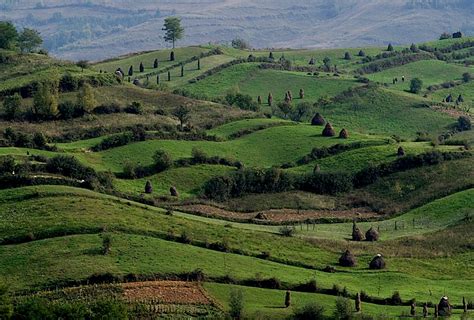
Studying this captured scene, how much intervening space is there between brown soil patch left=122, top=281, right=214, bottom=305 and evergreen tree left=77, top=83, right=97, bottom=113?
2924 inches

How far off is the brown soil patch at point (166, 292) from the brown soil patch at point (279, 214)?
97.4 feet

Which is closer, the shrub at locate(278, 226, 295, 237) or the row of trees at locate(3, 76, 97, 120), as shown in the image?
the shrub at locate(278, 226, 295, 237)

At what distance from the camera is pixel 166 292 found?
73.5 metres

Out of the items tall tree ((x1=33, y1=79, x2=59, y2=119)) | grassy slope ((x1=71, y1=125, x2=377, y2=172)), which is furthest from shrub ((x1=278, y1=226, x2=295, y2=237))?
tall tree ((x1=33, y1=79, x2=59, y2=119))

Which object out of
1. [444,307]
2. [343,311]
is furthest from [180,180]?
[343,311]

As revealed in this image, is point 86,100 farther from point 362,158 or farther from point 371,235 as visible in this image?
point 371,235

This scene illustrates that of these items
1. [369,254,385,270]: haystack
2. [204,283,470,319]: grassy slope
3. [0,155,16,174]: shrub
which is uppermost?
[0,155,16,174]: shrub

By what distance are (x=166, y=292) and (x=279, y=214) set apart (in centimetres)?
3815

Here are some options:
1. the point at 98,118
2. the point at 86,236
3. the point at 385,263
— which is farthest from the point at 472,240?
the point at 98,118

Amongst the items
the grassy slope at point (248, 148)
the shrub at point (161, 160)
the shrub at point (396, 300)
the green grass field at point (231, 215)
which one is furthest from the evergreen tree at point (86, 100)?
the shrub at point (396, 300)

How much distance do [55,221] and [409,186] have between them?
47574 millimetres

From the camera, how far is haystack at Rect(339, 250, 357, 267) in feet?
290

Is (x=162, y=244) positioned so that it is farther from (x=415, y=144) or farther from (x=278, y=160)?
(x=415, y=144)

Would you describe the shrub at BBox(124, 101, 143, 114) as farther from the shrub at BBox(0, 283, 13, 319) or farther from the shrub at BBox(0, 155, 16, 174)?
the shrub at BBox(0, 283, 13, 319)
